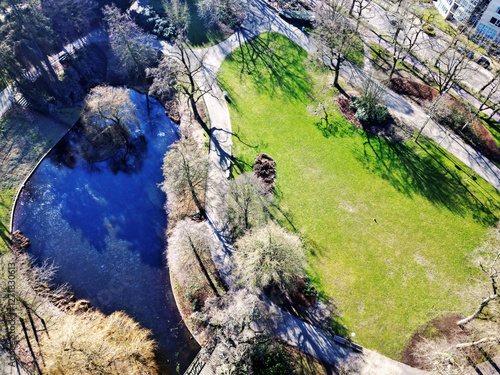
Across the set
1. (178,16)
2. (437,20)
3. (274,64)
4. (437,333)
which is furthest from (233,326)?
(437,20)

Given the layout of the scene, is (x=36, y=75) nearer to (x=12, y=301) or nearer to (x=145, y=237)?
(x=145, y=237)

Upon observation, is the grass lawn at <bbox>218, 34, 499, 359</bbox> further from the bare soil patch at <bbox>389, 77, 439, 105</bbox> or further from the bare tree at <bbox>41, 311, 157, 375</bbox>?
the bare tree at <bbox>41, 311, 157, 375</bbox>

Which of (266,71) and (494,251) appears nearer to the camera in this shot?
(494,251)

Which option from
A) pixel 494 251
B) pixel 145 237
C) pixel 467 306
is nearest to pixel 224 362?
pixel 145 237

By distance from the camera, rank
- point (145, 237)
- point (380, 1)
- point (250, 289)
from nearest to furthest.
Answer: point (250, 289) < point (145, 237) < point (380, 1)

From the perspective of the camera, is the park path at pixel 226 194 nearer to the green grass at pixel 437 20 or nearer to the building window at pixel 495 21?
the green grass at pixel 437 20

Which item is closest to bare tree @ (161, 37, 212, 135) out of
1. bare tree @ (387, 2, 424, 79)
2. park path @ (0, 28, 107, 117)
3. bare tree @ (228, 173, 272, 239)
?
bare tree @ (228, 173, 272, 239)

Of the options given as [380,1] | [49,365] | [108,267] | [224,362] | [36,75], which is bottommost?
[108,267]

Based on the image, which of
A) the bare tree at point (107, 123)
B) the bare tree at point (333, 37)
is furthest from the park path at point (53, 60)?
the bare tree at point (333, 37)
